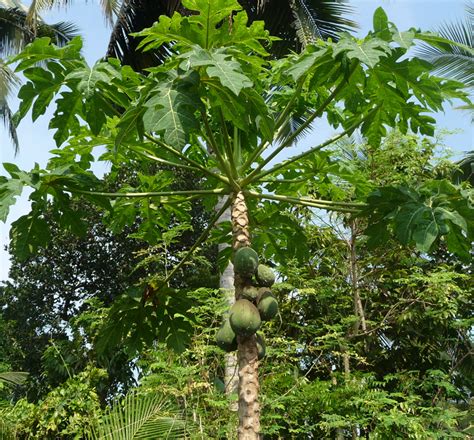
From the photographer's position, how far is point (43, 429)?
7980mm

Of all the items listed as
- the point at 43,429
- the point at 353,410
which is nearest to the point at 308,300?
the point at 353,410

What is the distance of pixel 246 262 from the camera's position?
2920 millimetres

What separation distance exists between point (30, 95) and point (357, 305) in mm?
6214

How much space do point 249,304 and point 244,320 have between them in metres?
0.12

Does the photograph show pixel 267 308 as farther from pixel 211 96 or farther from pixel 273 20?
pixel 273 20

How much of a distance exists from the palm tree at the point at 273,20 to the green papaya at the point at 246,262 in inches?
306

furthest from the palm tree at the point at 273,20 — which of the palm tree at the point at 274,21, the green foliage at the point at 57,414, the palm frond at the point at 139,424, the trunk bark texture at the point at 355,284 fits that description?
the palm frond at the point at 139,424

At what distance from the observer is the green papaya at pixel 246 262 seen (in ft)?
9.58

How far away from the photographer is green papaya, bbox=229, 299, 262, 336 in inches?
108

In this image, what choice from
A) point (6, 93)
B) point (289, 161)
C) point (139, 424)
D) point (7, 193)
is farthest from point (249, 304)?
point (6, 93)

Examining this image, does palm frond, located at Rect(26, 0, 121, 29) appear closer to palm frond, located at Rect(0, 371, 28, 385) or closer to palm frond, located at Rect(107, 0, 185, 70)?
palm frond, located at Rect(107, 0, 185, 70)

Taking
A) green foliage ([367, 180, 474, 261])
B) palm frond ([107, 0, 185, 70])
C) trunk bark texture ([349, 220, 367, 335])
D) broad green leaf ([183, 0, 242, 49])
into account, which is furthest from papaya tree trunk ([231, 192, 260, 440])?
palm frond ([107, 0, 185, 70])

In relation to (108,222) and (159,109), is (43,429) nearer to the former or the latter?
(108,222)

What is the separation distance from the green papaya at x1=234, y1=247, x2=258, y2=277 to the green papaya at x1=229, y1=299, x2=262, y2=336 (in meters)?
0.18
